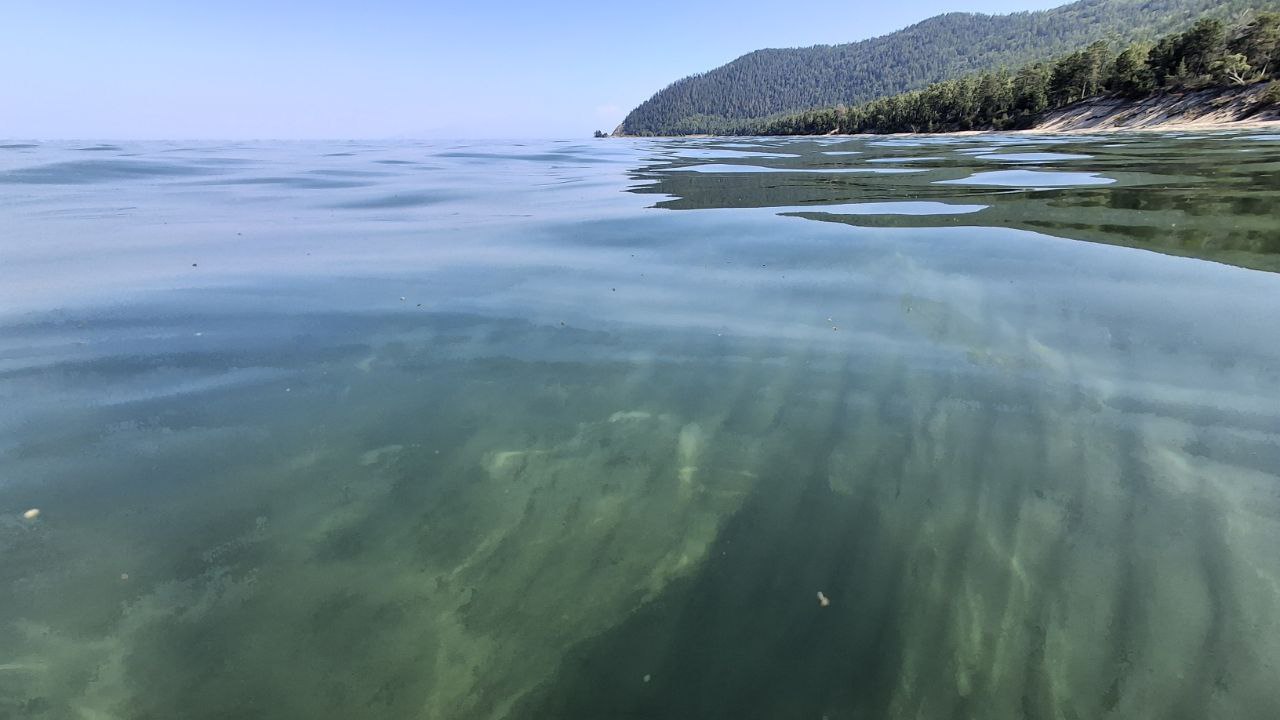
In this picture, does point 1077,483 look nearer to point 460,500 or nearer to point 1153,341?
point 1153,341

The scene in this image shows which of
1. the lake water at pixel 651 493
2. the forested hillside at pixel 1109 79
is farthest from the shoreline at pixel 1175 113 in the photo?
the lake water at pixel 651 493

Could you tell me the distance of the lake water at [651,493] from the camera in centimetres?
234

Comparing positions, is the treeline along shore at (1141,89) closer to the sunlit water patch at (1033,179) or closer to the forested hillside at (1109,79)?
the forested hillside at (1109,79)

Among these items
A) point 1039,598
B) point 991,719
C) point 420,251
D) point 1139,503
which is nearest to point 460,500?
point 991,719

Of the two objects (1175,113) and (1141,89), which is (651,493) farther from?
(1141,89)

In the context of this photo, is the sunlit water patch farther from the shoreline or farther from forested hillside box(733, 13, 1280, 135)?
forested hillside box(733, 13, 1280, 135)

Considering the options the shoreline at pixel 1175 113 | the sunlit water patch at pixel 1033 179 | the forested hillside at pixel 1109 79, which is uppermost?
the forested hillside at pixel 1109 79

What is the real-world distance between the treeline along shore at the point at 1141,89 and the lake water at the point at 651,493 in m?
68.8

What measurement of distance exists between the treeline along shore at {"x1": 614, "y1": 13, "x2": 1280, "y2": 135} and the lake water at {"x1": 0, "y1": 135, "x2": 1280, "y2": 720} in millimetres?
68821

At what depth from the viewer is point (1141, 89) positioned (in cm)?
6650

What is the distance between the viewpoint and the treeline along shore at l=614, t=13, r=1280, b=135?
5688 centimetres

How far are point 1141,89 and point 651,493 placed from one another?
92.6m

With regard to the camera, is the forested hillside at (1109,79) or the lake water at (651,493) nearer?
the lake water at (651,493)

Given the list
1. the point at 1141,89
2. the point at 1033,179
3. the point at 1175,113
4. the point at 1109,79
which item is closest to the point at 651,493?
the point at 1033,179
